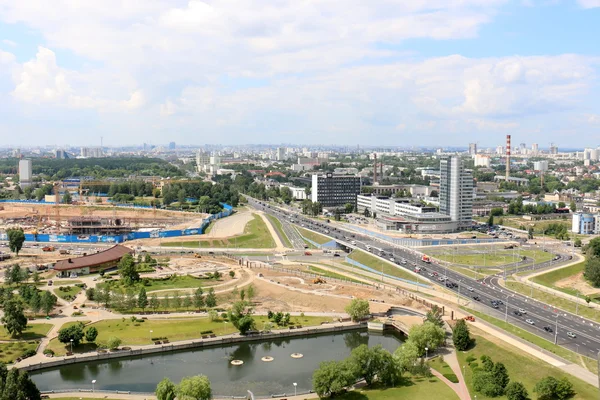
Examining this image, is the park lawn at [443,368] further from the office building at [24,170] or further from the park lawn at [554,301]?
the office building at [24,170]

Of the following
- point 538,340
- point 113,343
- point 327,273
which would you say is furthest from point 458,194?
point 113,343

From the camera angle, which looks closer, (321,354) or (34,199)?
(321,354)

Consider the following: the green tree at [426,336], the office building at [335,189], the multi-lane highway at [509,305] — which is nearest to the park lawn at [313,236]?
the multi-lane highway at [509,305]

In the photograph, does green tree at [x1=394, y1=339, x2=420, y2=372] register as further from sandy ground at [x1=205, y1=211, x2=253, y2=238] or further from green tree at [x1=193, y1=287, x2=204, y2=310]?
sandy ground at [x1=205, y1=211, x2=253, y2=238]

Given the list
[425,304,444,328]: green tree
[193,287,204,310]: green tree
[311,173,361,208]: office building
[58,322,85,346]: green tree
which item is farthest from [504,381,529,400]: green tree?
[311,173,361,208]: office building

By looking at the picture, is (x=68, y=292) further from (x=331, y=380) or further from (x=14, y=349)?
(x=331, y=380)

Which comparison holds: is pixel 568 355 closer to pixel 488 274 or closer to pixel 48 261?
pixel 488 274

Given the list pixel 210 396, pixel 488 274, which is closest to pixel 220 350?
pixel 210 396
